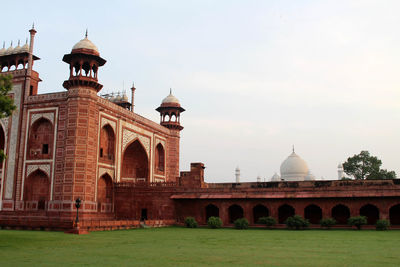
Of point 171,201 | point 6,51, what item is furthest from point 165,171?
point 6,51

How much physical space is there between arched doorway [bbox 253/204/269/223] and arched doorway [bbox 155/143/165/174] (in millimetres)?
11076

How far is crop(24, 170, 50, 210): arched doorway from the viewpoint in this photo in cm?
2447

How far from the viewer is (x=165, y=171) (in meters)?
34.8

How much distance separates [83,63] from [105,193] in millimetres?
8250

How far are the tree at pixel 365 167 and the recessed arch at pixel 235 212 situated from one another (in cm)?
2441

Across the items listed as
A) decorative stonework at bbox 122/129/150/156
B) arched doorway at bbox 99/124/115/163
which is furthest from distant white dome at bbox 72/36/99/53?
decorative stonework at bbox 122/129/150/156

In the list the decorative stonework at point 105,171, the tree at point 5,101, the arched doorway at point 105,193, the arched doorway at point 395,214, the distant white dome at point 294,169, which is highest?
the distant white dome at point 294,169

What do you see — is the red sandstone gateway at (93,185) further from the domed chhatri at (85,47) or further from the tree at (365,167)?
the tree at (365,167)

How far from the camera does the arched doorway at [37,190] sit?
80.3 ft

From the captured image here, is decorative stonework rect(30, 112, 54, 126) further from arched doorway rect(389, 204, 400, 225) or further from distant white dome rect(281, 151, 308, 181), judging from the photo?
distant white dome rect(281, 151, 308, 181)

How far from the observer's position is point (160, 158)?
115ft

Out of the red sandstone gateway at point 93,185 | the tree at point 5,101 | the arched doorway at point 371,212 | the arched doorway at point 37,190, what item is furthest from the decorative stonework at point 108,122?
the arched doorway at point 371,212

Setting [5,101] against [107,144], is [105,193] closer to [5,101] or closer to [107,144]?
[107,144]

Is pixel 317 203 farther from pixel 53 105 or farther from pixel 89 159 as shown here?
pixel 53 105
